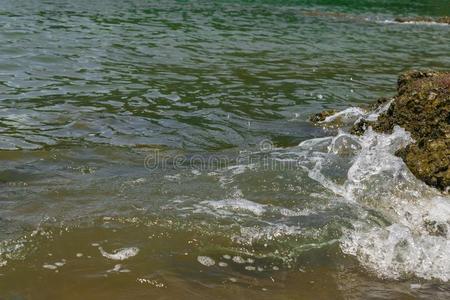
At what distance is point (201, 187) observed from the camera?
24.1 ft

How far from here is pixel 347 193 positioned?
7266 millimetres

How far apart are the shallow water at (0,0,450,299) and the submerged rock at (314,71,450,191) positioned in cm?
22

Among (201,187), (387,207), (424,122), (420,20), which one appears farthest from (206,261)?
(420,20)

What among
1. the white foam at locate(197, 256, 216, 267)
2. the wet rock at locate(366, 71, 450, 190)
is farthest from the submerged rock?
the white foam at locate(197, 256, 216, 267)

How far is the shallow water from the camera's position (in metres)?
5.23

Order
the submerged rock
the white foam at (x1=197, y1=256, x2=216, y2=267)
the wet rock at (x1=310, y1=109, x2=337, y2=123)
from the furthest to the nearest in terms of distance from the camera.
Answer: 1. the wet rock at (x1=310, y1=109, x2=337, y2=123)
2. the submerged rock
3. the white foam at (x1=197, y1=256, x2=216, y2=267)

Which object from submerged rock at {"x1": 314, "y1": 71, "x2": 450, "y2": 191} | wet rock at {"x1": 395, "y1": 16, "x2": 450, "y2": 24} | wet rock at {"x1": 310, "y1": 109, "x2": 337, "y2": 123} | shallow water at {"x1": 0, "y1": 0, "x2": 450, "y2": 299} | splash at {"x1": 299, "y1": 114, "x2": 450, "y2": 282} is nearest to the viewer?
shallow water at {"x1": 0, "y1": 0, "x2": 450, "y2": 299}

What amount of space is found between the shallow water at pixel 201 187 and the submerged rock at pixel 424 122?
0.22m

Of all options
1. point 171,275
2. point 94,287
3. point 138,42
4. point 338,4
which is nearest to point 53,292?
point 94,287

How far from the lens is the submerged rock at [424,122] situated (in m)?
7.27

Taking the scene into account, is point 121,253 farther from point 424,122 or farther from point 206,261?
point 424,122

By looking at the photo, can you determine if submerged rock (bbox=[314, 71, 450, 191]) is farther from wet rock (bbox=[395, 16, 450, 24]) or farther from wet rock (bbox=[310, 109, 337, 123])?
wet rock (bbox=[395, 16, 450, 24])

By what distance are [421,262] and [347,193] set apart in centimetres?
178

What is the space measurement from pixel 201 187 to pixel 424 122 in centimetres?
357
